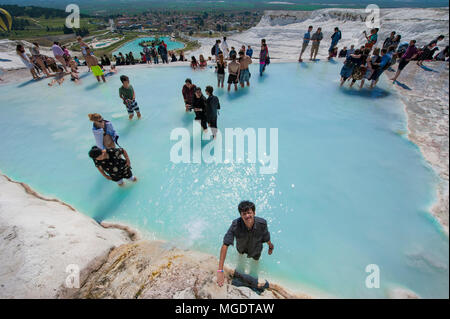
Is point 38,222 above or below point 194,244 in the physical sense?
above

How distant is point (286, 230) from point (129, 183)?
12.3ft

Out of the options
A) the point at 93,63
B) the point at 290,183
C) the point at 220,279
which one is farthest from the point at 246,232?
the point at 93,63

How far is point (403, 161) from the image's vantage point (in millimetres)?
4629

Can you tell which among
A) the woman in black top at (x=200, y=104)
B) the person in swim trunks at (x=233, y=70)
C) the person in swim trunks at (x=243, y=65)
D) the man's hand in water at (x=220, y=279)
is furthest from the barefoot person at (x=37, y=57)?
the man's hand in water at (x=220, y=279)

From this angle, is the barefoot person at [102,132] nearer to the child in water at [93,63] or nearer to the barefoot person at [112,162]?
the barefoot person at [112,162]

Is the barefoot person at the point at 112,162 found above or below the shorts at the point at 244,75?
below

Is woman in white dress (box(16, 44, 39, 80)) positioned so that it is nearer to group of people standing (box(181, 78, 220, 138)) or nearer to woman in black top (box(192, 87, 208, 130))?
group of people standing (box(181, 78, 220, 138))

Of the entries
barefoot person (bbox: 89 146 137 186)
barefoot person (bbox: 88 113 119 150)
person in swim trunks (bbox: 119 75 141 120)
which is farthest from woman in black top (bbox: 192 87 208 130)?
barefoot person (bbox: 89 146 137 186)

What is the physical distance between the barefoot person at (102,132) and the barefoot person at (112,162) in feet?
1.71

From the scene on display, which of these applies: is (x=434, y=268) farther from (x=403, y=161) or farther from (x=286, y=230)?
(x=403, y=161)

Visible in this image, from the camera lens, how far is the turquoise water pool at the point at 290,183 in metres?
3.14
